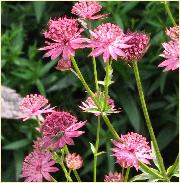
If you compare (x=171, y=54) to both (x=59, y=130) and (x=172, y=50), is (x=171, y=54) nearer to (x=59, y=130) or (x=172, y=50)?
(x=172, y=50)

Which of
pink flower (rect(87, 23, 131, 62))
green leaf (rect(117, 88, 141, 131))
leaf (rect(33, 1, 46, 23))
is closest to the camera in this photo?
pink flower (rect(87, 23, 131, 62))

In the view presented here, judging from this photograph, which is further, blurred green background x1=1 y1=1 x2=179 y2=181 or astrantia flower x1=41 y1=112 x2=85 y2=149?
blurred green background x1=1 y1=1 x2=179 y2=181

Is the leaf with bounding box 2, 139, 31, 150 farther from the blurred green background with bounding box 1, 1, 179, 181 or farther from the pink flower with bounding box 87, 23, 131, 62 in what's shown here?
the pink flower with bounding box 87, 23, 131, 62

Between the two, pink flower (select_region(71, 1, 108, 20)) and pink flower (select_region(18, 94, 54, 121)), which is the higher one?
pink flower (select_region(71, 1, 108, 20))

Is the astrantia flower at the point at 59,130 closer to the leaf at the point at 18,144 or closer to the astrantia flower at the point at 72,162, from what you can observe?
the astrantia flower at the point at 72,162

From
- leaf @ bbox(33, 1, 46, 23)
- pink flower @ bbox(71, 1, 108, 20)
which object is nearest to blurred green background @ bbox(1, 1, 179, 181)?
leaf @ bbox(33, 1, 46, 23)

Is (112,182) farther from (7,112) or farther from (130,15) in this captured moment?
(130,15)
